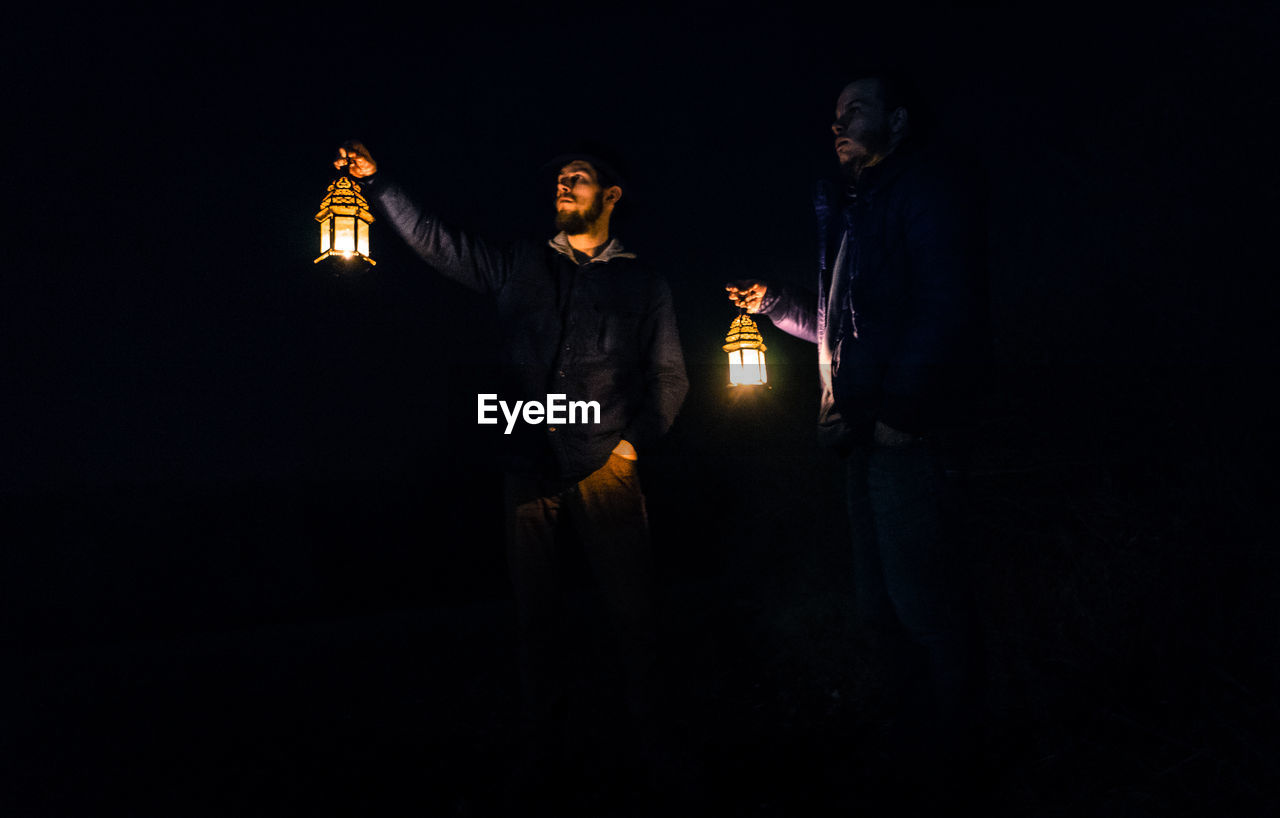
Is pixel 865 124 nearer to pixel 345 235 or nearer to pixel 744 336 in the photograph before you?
pixel 744 336

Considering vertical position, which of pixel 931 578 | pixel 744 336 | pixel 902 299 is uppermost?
pixel 744 336

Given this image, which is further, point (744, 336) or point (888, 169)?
point (744, 336)

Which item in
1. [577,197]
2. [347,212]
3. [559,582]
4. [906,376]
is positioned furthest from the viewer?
[577,197]

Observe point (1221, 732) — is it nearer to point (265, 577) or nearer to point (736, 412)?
point (736, 412)

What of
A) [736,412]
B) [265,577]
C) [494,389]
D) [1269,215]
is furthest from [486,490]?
[1269,215]

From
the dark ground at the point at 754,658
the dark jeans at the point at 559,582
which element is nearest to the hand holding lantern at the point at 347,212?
the dark jeans at the point at 559,582

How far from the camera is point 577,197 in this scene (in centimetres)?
300

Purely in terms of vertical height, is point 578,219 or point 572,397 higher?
point 578,219

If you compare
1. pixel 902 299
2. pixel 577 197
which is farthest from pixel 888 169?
pixel 577 197

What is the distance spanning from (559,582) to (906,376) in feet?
5.66

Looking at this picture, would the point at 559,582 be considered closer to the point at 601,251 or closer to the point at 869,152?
the point at 601,251

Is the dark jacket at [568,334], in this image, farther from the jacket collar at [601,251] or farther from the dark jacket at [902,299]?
the dark jacket at [902,299]

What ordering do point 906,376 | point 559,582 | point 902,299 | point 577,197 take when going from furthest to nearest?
point 577,197, point 559,582, point 902,299, point 906,376

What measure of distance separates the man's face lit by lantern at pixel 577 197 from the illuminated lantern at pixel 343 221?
88 cm
